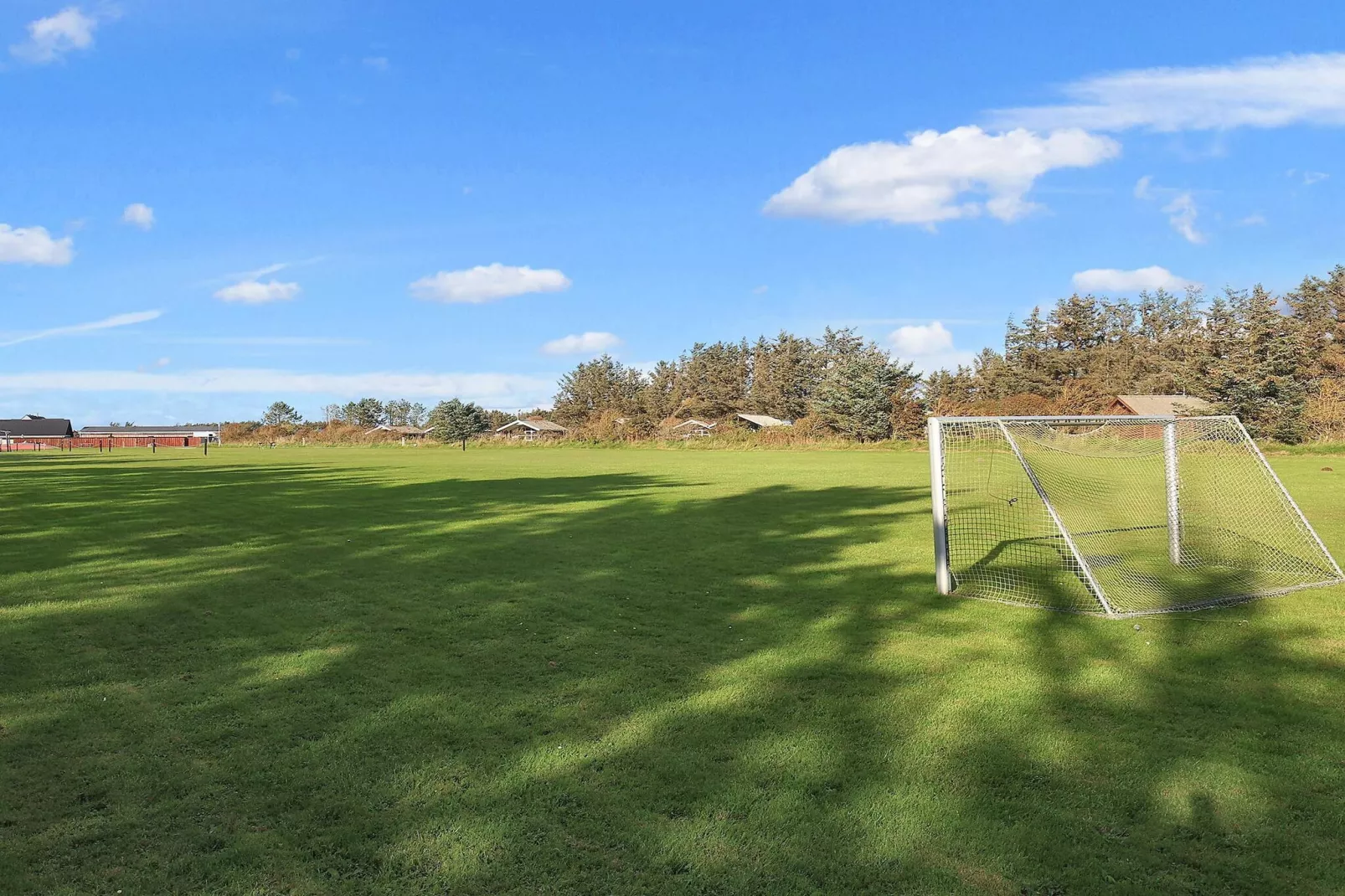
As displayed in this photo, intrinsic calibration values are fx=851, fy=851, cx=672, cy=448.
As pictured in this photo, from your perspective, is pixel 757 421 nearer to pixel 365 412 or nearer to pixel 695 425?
pixel 695 425

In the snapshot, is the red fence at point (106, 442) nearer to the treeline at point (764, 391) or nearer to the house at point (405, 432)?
the house at point (405, 432)

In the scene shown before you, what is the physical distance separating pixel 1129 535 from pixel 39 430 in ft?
469

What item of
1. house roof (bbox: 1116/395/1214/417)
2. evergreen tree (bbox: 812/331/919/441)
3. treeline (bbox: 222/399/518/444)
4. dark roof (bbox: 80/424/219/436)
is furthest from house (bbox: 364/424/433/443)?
house roof (bbox: 1116/395/1214/417)

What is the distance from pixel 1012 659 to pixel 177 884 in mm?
4854

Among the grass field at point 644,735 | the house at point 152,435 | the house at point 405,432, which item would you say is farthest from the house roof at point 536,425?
the grass field at point 644,735

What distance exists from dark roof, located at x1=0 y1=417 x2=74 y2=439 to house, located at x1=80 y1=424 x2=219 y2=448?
256 centimetres

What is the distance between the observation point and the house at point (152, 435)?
397 feet

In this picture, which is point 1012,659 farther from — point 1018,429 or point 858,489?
point 858,489

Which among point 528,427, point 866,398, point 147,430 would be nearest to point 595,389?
point 528,427

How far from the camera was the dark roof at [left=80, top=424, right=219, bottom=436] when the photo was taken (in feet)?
448

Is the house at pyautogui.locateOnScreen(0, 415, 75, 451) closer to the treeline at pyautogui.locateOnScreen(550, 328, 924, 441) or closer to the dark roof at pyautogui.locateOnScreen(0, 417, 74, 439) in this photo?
the dark roof at pyautogui.locateOnScreen(0, 417, 74, 439)

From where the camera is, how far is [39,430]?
4680 inches

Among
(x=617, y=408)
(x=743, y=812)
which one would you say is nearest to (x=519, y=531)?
(x=743, y=812)

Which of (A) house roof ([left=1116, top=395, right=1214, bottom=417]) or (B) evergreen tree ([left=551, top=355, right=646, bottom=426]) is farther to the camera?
(B) evergreen tree ([left=551, top=355, right=646, bottom=426])
